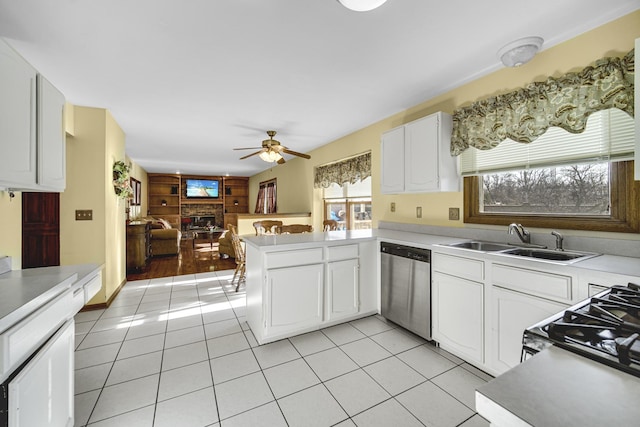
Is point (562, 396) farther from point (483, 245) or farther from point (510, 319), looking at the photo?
point (483, 245)

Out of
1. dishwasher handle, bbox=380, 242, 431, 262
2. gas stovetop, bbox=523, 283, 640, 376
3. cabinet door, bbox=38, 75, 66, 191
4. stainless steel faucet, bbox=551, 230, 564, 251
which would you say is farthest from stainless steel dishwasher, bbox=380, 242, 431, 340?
cabinet door, bbox=38, 75, 66, 191

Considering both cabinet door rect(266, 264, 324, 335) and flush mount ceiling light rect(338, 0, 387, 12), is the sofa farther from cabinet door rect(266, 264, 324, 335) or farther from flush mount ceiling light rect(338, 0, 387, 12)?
flush mount ceiling light rect(338, 0, 387, 12)

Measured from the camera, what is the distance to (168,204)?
9.74 metres

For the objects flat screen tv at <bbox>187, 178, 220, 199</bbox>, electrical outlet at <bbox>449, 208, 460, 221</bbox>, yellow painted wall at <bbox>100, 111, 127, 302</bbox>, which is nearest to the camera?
electrical outlet at <bbox>449, 208, 460, 221</bbox>

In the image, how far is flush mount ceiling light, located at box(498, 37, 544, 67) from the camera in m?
1.84

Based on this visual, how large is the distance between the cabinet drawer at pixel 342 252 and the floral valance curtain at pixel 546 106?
1.35 metres

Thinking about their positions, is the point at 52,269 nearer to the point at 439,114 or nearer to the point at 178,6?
the point at 178,6

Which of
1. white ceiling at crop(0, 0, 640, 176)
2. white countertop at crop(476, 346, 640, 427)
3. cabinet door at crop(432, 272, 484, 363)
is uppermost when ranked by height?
white ceiling at crop(0, 0, 640, 176)

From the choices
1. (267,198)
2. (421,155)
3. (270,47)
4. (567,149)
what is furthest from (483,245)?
(267,198)

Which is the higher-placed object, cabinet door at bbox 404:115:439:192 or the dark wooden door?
cabinet door at bbox 404:115:439:192

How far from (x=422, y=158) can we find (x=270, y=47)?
1722mm

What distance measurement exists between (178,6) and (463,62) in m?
2.17

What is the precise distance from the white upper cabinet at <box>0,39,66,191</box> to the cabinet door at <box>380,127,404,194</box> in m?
2.86

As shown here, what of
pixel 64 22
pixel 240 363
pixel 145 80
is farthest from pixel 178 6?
pixel 240 363
